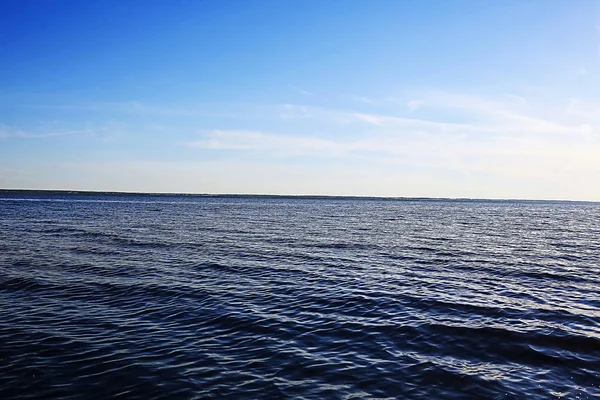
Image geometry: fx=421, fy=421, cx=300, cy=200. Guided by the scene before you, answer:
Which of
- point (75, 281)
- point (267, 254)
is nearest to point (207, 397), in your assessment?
point (75, 281)

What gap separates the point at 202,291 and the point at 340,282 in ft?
23.4

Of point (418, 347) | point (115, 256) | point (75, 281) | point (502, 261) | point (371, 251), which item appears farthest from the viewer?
point (371, 251)

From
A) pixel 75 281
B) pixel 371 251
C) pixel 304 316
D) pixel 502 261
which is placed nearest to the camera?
pixel 304 316

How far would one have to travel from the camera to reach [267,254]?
31.5 meters

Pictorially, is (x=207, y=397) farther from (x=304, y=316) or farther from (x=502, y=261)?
(x=502, y=261)

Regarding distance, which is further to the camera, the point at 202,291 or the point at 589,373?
the point at 202,291

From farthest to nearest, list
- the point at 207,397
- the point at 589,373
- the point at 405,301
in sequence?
1. the point at 405,301
2. the point at 589,373
3. the point at 207,397

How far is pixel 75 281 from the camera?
21109mm

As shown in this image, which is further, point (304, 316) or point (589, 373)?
Answer: point (304, 316)

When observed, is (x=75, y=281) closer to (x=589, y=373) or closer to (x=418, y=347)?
(x=418, y=347)

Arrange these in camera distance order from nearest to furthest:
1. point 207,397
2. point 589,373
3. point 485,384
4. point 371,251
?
1. point 207,397
2. point 485,384
3. point 589,373
4. point 371,251

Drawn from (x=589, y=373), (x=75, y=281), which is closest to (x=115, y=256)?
(x=75, y=281)

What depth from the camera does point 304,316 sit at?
16141mm

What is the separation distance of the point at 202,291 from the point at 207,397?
10.1 meters
